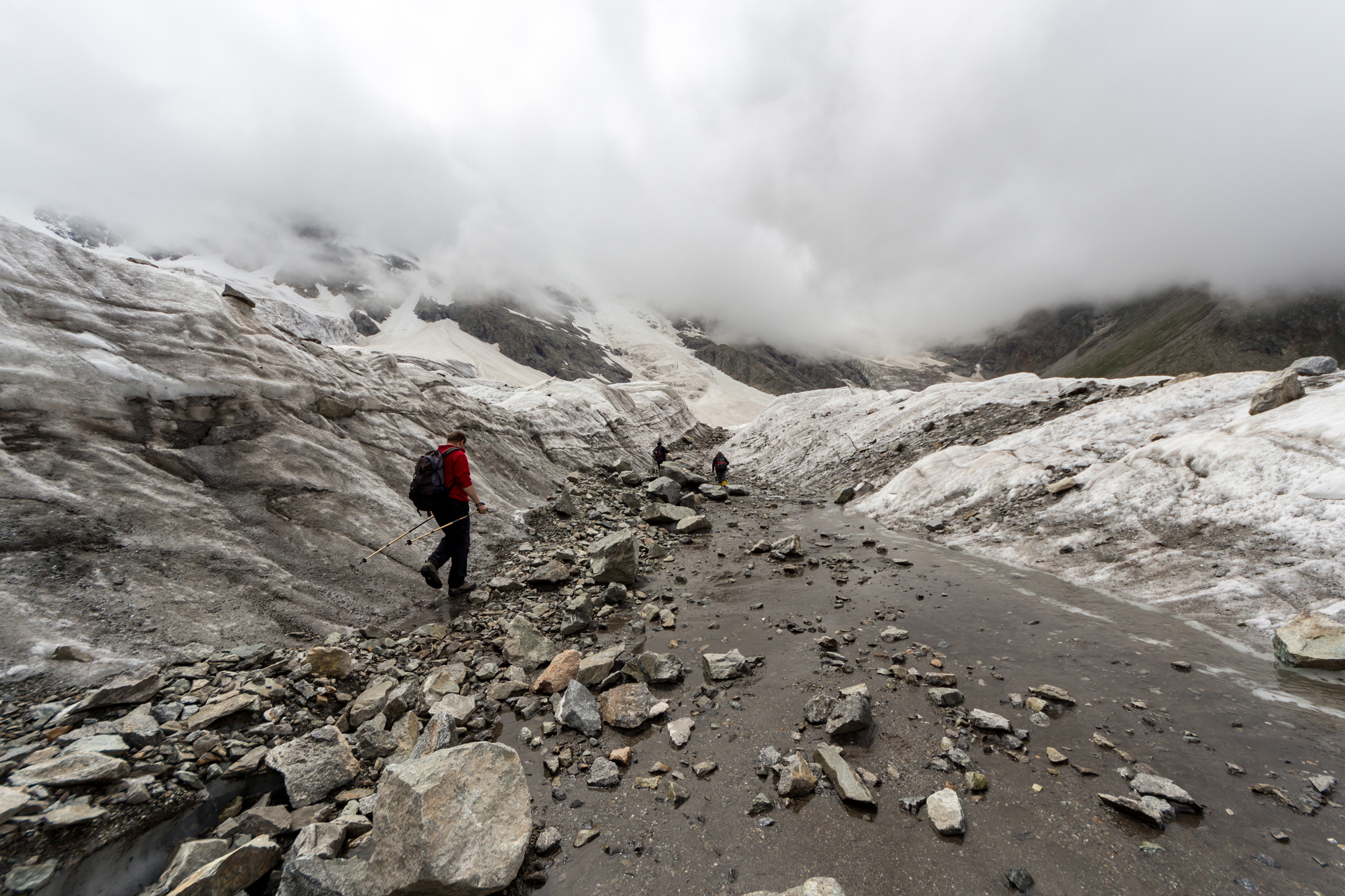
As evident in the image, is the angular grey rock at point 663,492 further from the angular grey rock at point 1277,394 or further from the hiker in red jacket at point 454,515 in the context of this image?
the angular grey rock at point 1277,394

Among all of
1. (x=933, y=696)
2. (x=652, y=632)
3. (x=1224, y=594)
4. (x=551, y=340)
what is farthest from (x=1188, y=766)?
(x=551, y=340)

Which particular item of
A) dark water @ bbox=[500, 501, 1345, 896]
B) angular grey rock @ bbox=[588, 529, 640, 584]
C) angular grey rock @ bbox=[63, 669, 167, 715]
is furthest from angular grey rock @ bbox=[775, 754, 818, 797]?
angular grey rock @ bbox=[63, 669, 167, 715]

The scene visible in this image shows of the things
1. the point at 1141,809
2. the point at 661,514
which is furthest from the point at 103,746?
the point at 661,514

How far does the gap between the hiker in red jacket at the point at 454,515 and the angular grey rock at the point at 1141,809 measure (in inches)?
382

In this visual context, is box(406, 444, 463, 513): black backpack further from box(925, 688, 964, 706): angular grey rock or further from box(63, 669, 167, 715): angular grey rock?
box(925, 688, 964, 706): angular grey rock

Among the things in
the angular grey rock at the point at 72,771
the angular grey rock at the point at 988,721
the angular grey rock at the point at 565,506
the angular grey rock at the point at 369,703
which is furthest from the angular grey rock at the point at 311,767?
the angular grey rock at the point at 565,506

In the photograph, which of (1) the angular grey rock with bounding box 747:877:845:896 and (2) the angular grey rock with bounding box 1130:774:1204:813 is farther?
(2) the angular grey rock with bounding box 1130:774:1204:813

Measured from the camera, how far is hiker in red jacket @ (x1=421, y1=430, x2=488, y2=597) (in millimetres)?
9805

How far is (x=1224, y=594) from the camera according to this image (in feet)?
26.8

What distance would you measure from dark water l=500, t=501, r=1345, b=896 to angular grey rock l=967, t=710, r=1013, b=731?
299 millimetres

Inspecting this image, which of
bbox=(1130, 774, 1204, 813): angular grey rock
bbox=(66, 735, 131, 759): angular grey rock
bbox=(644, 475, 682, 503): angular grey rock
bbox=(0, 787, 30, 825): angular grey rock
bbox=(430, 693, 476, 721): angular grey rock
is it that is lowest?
bbox=(430, 693, 476, 721): angular grey rock

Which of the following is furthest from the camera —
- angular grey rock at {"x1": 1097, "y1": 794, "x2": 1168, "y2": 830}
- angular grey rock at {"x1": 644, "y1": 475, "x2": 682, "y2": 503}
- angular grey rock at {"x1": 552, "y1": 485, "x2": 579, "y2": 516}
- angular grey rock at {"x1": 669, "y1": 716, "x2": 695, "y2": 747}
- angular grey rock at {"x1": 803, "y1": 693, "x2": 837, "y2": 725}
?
angular grey rock at {"x1": 644, "y1": 475, "x2": 682, "y2": 503}

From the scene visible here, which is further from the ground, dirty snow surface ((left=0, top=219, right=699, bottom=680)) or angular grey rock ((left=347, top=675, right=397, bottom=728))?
dirty snow surface ((left=0, top=219, right=699, bottom=680))

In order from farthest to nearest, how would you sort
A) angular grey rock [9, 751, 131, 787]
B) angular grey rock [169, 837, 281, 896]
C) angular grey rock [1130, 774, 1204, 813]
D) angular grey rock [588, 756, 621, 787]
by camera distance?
1. angular grey rock [588, 756, 621, 787]
2. angular grey rock [1130, 774, 1204, 813]
3. angular grey rock [9, 751, 131, 787]
4. angular grey rock [169, 837, 281, 896]
